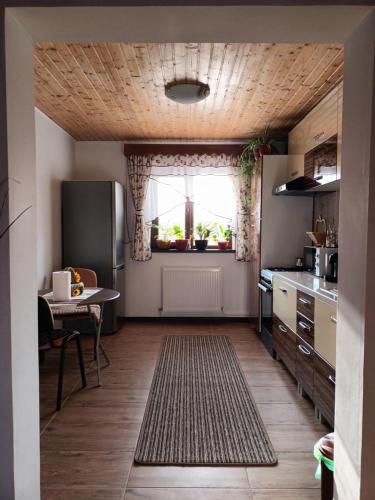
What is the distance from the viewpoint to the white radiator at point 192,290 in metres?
4.86

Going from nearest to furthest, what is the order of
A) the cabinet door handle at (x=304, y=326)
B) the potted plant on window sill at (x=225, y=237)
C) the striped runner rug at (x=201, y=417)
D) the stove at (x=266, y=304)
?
the striped runner rug at (x=201, y=417), the cabinet door handle at (x=304, y=326), the stove at (x=266, y=304), the potted plant on window sill at (x=225, y=237)

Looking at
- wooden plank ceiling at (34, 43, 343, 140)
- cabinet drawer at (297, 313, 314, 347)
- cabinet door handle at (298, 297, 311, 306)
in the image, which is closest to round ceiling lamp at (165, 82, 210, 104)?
wooden plank ceiling at (34, 43, 343, 140)

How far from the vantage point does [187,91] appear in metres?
2.99

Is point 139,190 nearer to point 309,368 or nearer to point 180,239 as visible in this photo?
point 180,239

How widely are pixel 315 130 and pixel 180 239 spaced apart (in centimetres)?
234

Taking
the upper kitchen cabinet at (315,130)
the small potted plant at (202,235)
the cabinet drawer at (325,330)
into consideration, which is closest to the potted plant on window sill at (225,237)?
the small potted plant at (202,235)

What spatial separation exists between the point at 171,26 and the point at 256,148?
10.4 feet

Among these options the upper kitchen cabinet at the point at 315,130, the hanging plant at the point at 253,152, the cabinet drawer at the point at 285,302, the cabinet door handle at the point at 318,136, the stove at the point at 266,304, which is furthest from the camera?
the hanging plant at the point at 253,152

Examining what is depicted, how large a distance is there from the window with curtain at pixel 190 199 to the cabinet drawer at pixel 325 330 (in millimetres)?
2710

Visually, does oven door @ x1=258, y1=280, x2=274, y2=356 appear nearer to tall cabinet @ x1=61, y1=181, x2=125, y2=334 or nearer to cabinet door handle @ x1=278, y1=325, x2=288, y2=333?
cabinet door handle @ x1=278, y1=325, x2=288, y2=333

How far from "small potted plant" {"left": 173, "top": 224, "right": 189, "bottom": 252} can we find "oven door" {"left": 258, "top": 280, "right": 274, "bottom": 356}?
132 centimetres

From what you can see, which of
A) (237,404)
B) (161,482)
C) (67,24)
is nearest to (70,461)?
(161,482)

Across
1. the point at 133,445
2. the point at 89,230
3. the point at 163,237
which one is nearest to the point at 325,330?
the point at 133,445

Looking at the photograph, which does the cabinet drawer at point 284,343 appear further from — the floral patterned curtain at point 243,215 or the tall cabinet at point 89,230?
the tall cabinet at point 89,230
